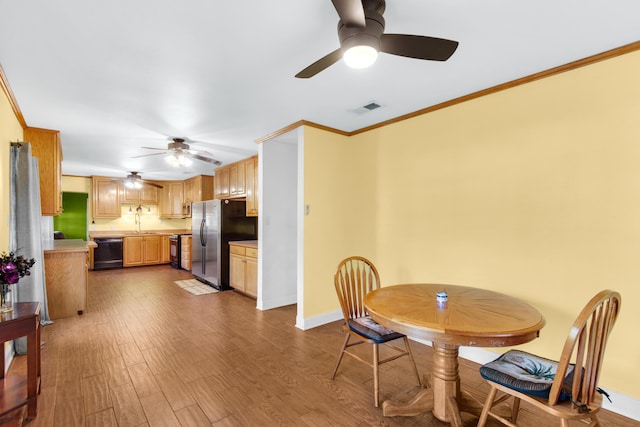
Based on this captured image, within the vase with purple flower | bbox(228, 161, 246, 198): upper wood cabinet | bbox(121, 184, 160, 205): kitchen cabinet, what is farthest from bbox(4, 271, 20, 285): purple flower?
bbox(121, 184, 160, 205): kitchen cabinet

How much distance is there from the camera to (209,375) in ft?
7.89

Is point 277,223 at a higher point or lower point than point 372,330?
higher

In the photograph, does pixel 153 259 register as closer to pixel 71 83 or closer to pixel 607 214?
pixel 71 83

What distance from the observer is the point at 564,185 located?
7.20 ft

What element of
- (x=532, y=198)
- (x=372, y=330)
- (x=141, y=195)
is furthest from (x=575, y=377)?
(x=141, y=195)

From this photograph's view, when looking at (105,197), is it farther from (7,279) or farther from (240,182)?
(7,279)

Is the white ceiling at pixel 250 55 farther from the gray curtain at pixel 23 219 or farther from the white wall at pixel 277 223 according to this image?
the white wall at pixel 277 223

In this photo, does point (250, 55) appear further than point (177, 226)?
No

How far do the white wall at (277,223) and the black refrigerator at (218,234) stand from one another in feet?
4.56

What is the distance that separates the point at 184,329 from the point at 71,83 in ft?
8.51

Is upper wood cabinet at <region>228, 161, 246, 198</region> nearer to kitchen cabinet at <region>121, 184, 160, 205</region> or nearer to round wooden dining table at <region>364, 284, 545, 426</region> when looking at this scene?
kitchen cabinet at <region>121, 184, 160, 205</region>

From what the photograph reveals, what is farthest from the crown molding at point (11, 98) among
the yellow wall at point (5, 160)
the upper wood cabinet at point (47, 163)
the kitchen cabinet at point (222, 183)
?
the kitchen cabinet at point (222, 183)

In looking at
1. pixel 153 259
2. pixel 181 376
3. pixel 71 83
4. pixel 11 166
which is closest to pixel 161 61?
pixel 71 83

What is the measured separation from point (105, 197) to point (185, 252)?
2536mm
